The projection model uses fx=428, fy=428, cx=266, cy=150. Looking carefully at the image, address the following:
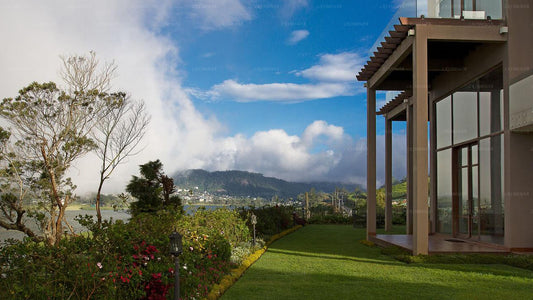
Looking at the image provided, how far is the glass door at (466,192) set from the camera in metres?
12.0

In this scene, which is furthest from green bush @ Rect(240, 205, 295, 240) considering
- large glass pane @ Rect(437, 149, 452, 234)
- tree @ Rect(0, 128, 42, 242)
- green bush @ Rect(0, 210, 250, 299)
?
tree @ Rect(0, 128, 42, 242)

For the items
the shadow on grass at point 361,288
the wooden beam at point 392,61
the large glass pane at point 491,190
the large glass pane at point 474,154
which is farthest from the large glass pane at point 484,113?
the shadow on grass at point 361,288

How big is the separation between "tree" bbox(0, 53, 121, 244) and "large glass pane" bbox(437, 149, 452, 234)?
1248 cm

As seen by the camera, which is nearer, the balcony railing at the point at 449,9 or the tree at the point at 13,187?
the balcony railing at the point at 449,9

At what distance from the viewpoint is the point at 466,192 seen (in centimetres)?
1259

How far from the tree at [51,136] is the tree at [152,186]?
2.50 m

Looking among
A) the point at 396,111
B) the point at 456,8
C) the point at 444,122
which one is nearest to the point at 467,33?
the point at 456,8

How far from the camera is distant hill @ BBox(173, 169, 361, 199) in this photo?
33375 millimetres

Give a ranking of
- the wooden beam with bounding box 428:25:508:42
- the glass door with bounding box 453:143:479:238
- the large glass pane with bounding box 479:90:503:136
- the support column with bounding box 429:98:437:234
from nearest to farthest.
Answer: the wooden beam with bounding box 428:25:508:42
the large glass pane with bounding box 479:90:503:136
the glass door with bounding box 453:143:479:238
the support column with bounding box 429:98:437:234

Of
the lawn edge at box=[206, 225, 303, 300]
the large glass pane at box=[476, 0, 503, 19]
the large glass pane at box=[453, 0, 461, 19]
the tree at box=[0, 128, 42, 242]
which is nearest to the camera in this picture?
the lawn edge at box=[206, 225, 303, 300]

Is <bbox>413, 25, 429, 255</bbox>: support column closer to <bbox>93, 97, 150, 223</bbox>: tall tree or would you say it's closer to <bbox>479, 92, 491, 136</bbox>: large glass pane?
<bbox>479, 92, 491, 136</bbox>: large glass pane

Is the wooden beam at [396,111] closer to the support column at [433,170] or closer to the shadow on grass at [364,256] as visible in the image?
the support column at [433,170]

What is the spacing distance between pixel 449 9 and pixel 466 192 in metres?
5.27

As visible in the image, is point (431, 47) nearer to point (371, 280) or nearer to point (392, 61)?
point (392, 61)
